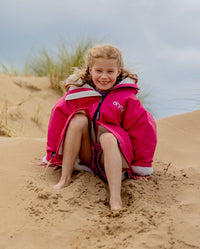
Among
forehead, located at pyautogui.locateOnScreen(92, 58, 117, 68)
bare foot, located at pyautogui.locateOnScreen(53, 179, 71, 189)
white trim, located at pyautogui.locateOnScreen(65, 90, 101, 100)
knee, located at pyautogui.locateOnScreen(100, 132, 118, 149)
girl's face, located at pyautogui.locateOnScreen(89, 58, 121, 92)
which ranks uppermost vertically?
forehead, located at pyautogui.locateOnScreen(92, 58, 117, 68)

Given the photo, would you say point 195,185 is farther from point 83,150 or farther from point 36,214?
point 36,214

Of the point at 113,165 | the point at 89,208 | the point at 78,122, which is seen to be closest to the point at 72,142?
the point at 78,122

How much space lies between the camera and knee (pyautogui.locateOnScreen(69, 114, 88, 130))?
2.95 m

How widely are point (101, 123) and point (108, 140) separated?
0.82ft

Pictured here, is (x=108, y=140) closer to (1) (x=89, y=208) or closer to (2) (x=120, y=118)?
(2) (x=120, y=118)

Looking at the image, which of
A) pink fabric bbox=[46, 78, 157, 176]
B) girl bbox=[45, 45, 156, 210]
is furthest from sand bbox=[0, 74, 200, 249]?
pink fabric bbox=[46, 78, 157, 176]

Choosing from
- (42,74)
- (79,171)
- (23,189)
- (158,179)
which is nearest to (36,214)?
(23,189)

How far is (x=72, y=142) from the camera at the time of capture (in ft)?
9.68

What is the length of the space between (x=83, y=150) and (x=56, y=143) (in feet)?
1.10

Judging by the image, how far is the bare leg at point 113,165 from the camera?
2709 mm

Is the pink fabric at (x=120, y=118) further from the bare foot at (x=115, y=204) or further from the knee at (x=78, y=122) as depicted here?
the bare foot at (x=115, y=204)

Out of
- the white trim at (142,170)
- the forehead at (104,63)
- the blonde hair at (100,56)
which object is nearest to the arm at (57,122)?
the blonde hair at (100,56)

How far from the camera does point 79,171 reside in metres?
3.21

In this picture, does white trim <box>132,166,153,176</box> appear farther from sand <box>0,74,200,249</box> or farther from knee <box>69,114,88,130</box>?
knee <box>69,114,88,130</box>
